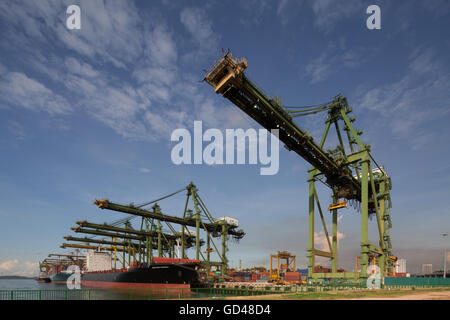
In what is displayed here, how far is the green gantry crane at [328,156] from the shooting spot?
22203mm

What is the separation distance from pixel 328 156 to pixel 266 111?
10838 millimetres

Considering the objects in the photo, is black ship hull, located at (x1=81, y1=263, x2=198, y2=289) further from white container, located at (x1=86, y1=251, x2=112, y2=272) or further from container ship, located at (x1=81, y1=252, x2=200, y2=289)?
white container, located at (x1=86, y1=251, x2=112, y2=272)

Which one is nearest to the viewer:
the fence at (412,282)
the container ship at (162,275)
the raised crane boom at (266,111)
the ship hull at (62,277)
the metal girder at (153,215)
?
the raised crane boom at (266,111)

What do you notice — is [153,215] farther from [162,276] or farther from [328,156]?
[328,156]

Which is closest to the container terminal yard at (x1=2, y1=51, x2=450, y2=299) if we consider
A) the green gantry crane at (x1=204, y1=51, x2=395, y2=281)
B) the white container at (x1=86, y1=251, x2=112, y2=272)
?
the green gantry crane at (x1=204, y1=51, x2=395, y2=281)

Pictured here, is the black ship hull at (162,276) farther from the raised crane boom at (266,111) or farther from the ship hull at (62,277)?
the ship hull at (62,277)

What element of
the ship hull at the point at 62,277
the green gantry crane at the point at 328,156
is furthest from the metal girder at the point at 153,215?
the ship hull at the point at 62,277
